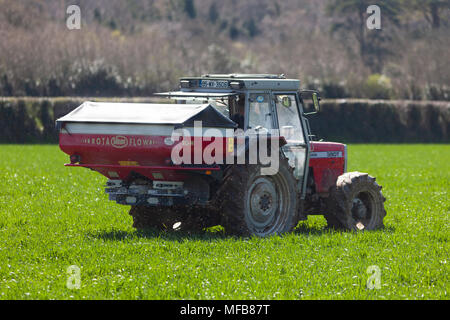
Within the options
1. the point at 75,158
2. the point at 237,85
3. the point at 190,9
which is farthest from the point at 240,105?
the point at 190,9

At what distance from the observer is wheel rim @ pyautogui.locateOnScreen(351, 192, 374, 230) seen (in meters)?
13.1

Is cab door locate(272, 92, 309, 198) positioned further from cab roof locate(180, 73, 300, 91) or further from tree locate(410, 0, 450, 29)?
tree locate(410, 0, 450, 29)

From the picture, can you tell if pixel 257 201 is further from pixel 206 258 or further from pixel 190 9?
pixel 190 9

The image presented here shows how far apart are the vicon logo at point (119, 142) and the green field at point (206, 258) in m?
1.34

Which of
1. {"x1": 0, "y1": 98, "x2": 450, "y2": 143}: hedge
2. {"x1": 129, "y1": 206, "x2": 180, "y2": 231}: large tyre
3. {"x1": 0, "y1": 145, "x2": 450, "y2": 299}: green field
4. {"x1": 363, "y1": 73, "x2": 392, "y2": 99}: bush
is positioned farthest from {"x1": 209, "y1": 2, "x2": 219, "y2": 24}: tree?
{"x1": 129, "y1": 206, "x2": 180, "y2": 231}: large tyre

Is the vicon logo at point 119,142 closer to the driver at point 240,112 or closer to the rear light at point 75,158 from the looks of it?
the rear light at point 75,158

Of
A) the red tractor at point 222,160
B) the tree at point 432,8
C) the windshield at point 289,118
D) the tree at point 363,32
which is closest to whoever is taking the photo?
the red tractor at point 222,160

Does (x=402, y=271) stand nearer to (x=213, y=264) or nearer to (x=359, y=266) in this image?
(x=359, y=266)

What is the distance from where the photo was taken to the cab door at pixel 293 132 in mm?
12320

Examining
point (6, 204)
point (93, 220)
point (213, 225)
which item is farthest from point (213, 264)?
point (6, 204)

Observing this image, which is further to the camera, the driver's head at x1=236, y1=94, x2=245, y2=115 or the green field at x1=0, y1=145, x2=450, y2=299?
the driver's head at x1=236, y1=94, x2=245, y2=115

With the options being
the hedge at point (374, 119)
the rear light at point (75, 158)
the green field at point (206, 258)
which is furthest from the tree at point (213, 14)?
the rear light at point (75, 158)
